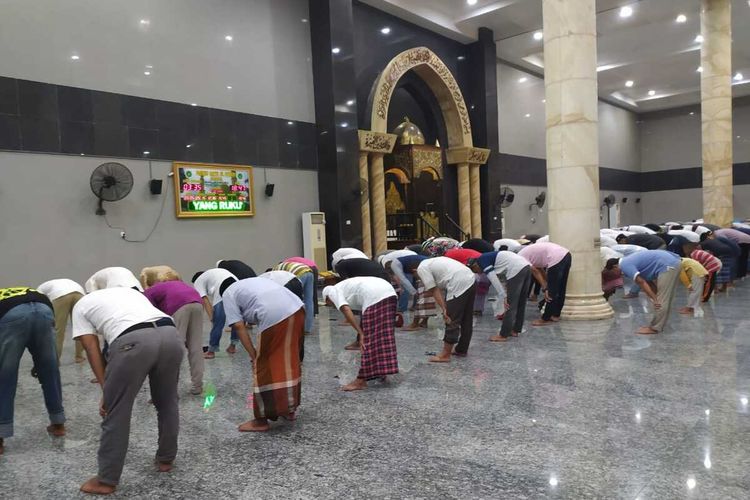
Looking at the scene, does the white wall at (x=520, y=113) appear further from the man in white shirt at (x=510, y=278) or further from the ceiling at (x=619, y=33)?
the man in white shirt at (x=510, y=278)

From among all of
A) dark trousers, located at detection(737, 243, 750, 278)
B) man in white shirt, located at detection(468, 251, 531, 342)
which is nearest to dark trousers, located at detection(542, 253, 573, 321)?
man in white shirt, located at detection(468, 251, 531, 342)

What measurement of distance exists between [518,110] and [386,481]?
16.1 meters

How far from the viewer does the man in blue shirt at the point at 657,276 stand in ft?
18.8

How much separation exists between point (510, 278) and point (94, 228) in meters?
5.72

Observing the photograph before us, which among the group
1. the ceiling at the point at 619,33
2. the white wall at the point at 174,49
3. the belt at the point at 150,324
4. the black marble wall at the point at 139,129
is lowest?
the belt at the point at 150,324

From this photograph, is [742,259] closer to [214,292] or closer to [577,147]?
[577,147]

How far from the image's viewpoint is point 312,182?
10953 mm

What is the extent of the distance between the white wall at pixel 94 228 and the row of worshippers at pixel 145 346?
3240 millimetres

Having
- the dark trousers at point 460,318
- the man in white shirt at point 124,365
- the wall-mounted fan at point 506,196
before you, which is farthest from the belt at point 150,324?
the wall-mounted fan at point 506,196

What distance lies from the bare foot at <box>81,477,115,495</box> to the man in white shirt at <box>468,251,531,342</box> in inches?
154

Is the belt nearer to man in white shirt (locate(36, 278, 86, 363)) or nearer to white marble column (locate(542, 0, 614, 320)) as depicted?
man in white shirt (locate(36, 278, 86, 363))

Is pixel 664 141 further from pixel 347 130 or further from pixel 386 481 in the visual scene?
pixel 386 481

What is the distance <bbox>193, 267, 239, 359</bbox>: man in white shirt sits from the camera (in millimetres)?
5191

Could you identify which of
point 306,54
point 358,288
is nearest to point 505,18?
point 306,54
